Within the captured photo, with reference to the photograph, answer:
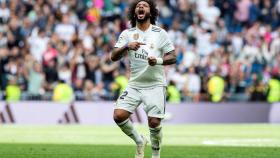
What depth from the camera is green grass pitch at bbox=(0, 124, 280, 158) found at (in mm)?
15075

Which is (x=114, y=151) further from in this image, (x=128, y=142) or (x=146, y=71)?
(x=128, y=142)

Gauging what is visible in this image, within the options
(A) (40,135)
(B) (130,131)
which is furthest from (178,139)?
(B) (130,131)

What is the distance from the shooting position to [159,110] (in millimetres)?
13109

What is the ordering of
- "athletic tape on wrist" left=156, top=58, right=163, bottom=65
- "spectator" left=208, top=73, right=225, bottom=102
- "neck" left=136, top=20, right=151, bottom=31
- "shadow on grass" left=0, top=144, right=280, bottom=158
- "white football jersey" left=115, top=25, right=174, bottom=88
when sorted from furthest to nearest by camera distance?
"spectator" left=208, top=73, right=225, bottom=102 → "shadow on grass" left=0, top=144, right=280, bottom=158 → "neck" left=136, top=20, right=151, bottom=31 → "white football jersey" left=115, top=25, right=174, bottom=88 → "athletic tape on wrist" left=156, top=58, right=163, bottom=65

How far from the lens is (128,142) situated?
62.4 ft

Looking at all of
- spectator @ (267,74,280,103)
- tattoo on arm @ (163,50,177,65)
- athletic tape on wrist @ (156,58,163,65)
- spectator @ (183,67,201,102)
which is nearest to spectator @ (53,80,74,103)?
spectator @ (183,67,201,102)

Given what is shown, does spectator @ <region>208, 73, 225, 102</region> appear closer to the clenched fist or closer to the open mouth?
the open mouth

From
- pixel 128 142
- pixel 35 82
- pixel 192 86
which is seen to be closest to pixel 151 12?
pixel 128 142

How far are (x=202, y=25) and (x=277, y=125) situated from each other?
5746 mm

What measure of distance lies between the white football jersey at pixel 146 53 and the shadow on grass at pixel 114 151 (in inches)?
66.3

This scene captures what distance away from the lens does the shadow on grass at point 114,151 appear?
14609 mm

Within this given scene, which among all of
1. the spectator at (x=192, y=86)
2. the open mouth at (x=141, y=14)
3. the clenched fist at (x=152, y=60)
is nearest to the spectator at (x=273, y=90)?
the spectator at (x=192, y=86)

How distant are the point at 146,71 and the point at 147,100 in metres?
0.42

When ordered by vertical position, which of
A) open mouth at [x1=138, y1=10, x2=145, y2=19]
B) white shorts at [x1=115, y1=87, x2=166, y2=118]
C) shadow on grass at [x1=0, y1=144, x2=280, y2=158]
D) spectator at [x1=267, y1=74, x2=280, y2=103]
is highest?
open mouth at [x1=138, y1=10, x2=145, y2=19]
